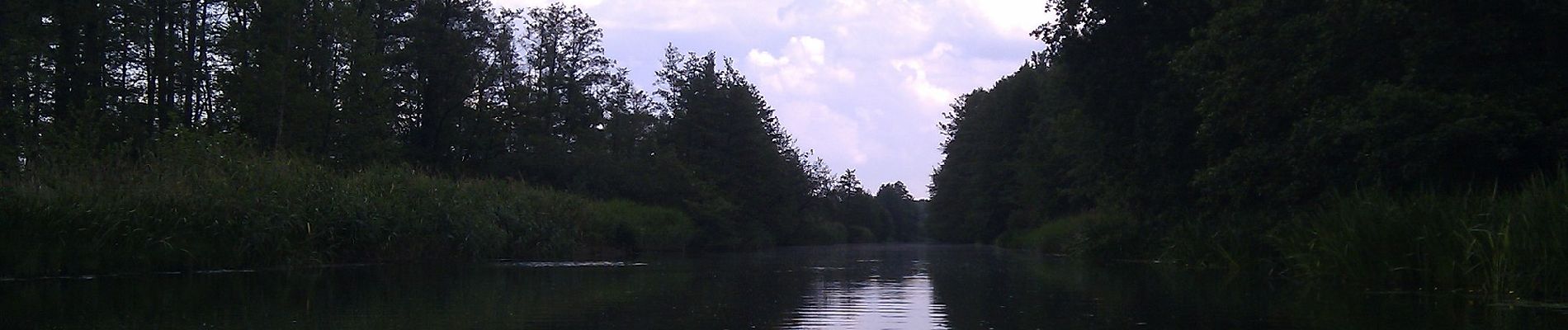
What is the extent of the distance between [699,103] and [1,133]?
98.4 feet

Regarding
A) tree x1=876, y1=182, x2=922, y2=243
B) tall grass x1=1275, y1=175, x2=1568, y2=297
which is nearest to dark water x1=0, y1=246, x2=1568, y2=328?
tall grass x1=1275, y1=175, x2=1568, y2=297

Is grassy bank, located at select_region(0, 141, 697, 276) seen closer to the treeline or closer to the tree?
the treeline

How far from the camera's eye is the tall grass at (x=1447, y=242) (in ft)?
39.5

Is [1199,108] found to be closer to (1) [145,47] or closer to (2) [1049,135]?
(2) [1049,135]

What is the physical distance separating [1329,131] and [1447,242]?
379 centimetres

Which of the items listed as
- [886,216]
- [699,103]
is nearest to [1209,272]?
[699,103]

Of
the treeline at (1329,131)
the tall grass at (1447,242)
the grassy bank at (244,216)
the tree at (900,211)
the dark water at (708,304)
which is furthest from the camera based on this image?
the tree at (900,211)

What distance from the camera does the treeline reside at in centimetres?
1484

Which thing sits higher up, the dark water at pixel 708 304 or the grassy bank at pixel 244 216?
→ the grassy bank at pixel 244 216

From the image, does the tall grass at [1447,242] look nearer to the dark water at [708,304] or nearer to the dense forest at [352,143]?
the dark water at [708,304]

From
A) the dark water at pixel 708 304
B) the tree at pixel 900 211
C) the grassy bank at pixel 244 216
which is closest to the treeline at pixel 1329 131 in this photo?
the dark water at pixel 708 304

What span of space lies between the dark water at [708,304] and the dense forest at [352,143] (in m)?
1.69

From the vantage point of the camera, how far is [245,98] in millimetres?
41938

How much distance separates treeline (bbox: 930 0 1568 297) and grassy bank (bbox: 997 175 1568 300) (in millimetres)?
27
